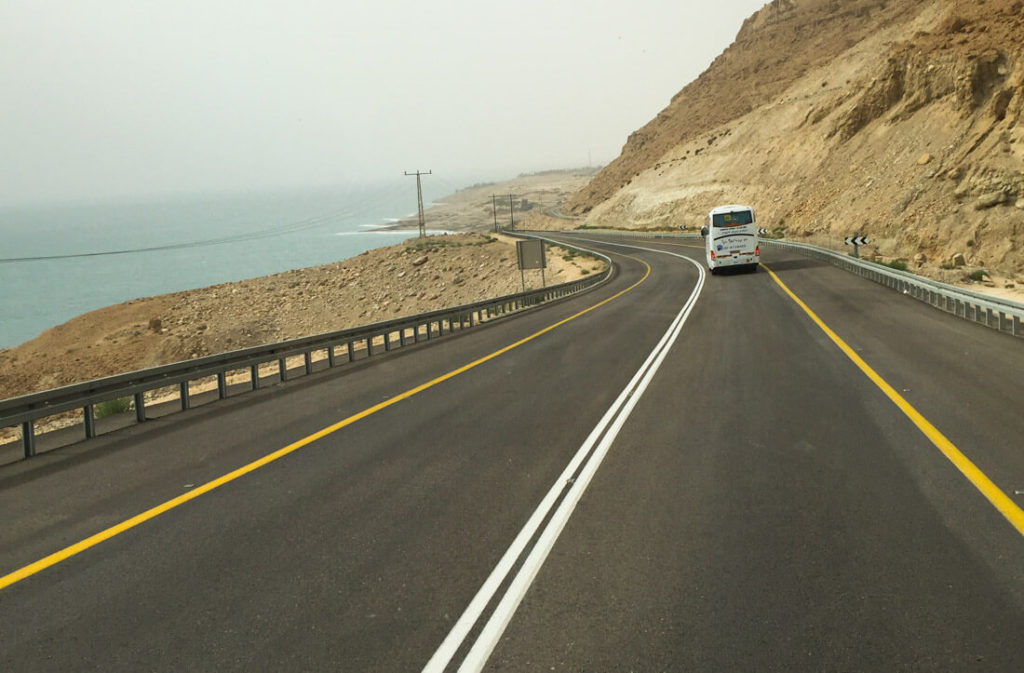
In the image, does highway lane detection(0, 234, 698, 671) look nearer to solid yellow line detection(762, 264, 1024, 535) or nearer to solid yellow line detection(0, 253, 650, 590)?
solid yellow line detection(0, 253, 650, 590)

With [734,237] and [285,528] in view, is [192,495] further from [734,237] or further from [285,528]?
[734,237]

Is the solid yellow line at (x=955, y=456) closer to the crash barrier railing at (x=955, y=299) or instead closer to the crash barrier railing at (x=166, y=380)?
the crash barrier railing at (x=955, y=299)

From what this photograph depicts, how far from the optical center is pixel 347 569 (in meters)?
5.40

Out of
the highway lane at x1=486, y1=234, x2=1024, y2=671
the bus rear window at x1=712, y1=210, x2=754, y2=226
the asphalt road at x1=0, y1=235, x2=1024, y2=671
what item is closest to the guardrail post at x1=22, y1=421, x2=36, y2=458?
the asphalt road at x1=0, y1=235, x2=1024, y2=671

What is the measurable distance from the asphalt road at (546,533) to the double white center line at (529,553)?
2 centimetres

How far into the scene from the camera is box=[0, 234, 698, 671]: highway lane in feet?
14.7

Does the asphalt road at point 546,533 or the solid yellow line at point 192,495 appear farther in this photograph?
the solid yellow line at point 192,495

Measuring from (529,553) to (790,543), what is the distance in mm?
1835

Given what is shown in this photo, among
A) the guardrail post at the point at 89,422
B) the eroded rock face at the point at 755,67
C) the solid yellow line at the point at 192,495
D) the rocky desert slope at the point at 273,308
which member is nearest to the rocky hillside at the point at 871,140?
the eroded rock face at the point at 755,67

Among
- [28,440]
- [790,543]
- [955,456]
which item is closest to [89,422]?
[28,440]

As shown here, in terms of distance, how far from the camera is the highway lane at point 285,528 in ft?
14.7

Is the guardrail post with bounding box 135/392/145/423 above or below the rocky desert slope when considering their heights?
above

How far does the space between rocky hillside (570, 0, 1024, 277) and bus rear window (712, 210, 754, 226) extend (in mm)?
9149

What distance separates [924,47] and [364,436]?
61365 millimetres
